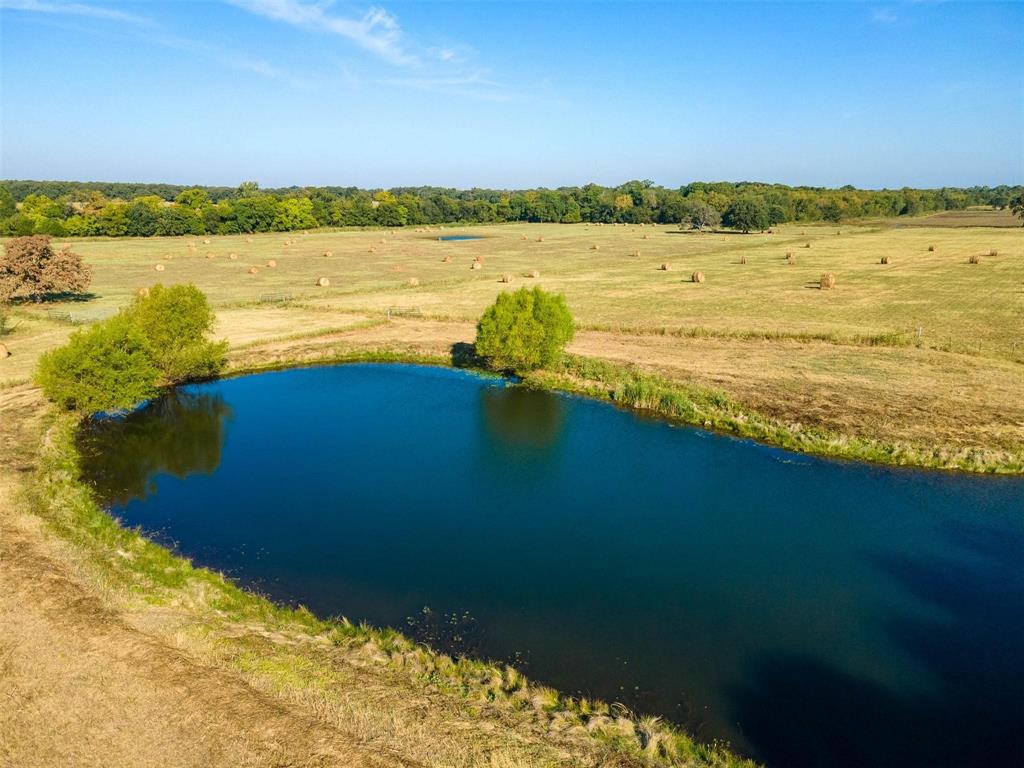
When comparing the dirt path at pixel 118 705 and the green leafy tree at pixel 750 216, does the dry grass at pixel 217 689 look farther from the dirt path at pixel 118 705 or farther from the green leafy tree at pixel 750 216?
the green leafy tree at pixel 750 216

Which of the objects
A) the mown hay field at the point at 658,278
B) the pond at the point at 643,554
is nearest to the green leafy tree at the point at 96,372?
the pond at the point at 643,554

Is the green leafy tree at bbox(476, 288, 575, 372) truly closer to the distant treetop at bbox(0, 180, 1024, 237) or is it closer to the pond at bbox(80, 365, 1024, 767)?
the pond at bbox(80, 365, 1024, 767)

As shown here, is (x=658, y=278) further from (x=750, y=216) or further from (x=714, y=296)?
(x=750, y=216)

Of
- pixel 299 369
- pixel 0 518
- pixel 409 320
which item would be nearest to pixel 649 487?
pixel 0 518

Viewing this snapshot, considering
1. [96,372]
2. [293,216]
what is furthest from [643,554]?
[293,216]

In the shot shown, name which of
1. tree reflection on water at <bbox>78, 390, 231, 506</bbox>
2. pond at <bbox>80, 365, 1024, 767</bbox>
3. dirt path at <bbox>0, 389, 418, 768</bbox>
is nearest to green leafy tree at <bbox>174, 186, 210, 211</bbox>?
tree reflection on water at <bbox>78, 390, 231, 506</bbox>

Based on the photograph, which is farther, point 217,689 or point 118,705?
point 217,689
